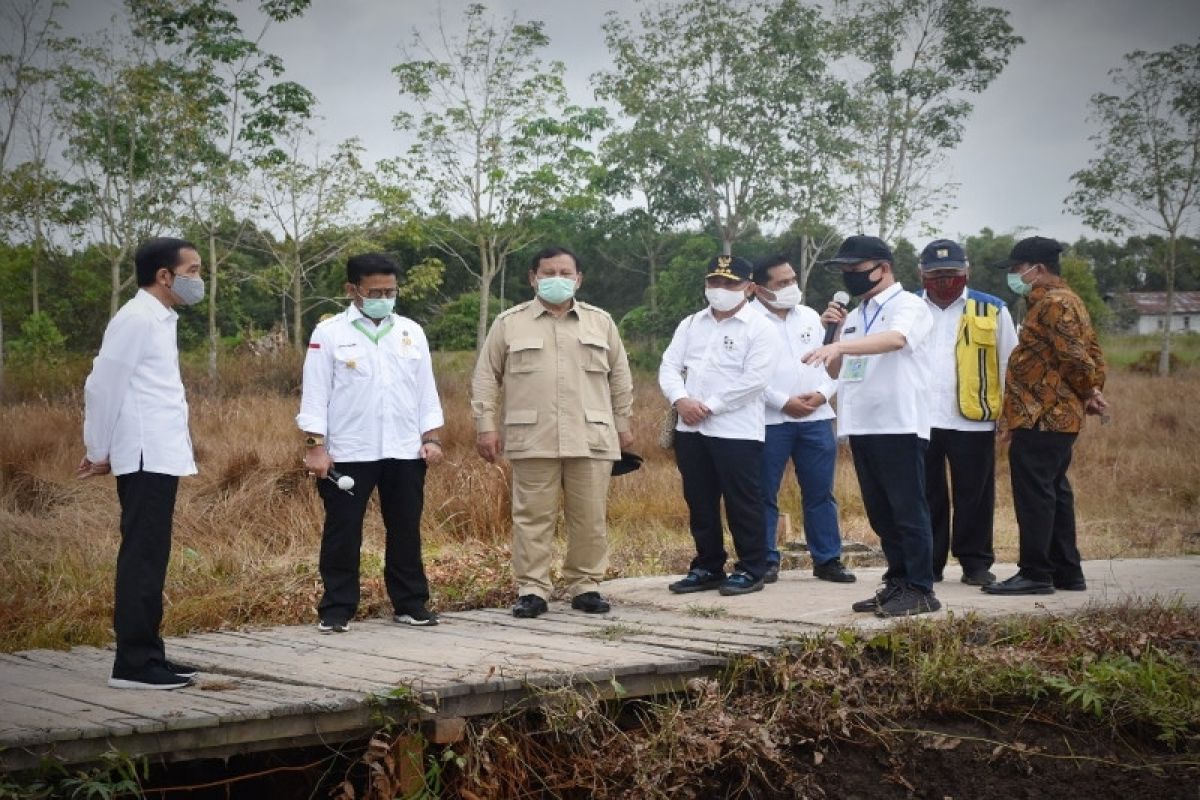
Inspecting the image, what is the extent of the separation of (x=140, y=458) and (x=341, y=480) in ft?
4.10

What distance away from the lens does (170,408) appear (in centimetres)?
540

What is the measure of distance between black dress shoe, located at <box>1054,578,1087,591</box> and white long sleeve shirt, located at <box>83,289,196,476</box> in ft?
15.7

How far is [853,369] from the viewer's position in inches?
274

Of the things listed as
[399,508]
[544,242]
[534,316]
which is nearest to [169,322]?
[399,508]

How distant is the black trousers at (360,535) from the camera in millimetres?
6633

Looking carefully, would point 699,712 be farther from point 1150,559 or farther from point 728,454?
point 1150,559

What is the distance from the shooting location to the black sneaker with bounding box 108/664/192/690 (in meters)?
5.18

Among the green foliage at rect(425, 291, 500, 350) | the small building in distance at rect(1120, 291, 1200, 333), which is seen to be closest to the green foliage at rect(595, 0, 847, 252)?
the green foliage at rect(425, 291, 500, 350)

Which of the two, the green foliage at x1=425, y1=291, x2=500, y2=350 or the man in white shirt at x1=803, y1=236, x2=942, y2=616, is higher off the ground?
the green foliage at x1=425, y1=291, x2=500, y2=350

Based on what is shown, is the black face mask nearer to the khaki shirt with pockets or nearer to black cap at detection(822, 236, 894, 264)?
black cap at detection(822, 236, 894, 264)

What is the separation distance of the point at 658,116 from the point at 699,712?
2126cm

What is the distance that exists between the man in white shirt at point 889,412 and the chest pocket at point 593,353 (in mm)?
1183

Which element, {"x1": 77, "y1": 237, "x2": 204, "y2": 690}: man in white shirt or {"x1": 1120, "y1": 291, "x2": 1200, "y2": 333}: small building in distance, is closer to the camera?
{"x1": 77, "y1": 237, "x2": 204, "y2": 690}: man in white shirt

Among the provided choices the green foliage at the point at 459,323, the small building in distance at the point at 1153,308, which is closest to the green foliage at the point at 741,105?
the green foliage at the point at 459,323
